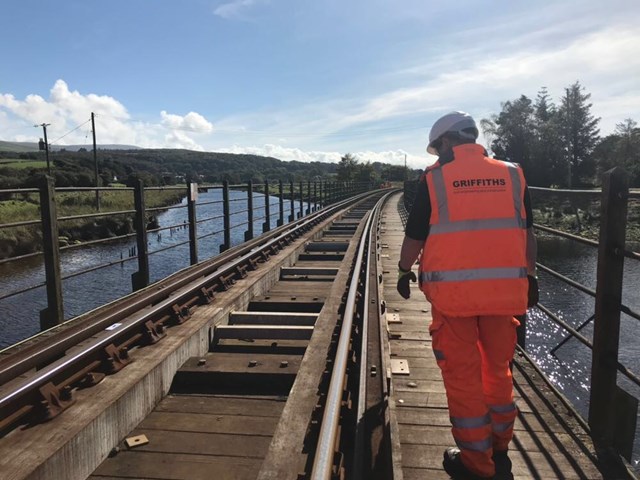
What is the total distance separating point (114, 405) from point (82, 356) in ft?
1.89

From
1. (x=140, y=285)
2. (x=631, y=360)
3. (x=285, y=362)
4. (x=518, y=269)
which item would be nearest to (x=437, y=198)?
(x=518, y=269)

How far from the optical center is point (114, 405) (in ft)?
9.75

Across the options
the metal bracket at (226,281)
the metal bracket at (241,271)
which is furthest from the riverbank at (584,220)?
the metal bracket at (226,281)

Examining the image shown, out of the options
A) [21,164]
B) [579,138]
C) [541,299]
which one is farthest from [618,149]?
[21,164]

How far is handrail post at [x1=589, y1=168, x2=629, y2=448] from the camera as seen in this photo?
107 inches

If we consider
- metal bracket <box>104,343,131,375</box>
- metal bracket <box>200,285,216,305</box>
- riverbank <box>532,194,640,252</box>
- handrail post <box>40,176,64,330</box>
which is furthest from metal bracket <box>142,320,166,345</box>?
riverbank <box>532,194,640,252</box>

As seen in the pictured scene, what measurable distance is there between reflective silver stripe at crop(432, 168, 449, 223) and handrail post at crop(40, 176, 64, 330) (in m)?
4.03

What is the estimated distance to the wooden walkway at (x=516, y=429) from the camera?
8.33 feet

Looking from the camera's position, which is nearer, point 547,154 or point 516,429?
point 516,429

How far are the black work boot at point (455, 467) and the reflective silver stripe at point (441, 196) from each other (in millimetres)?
1191

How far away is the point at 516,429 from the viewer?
2938 mm

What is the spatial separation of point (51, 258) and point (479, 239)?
4.37 meters

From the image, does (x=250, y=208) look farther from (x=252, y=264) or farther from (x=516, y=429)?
(x=516, y=429)

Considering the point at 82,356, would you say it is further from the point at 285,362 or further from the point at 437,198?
the point at 437,198
